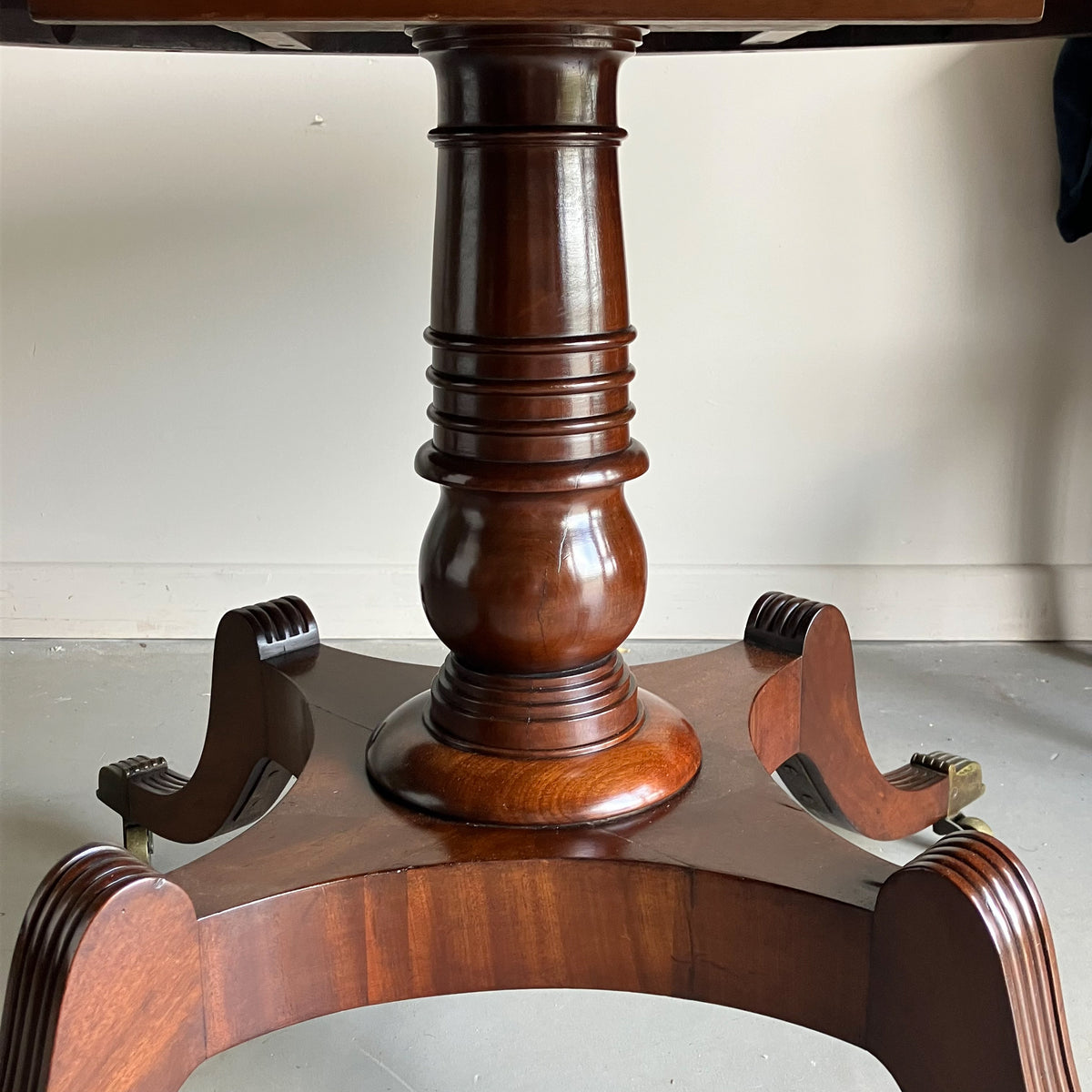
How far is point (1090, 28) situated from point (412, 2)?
1.61 ft

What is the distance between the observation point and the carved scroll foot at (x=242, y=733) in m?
0.93

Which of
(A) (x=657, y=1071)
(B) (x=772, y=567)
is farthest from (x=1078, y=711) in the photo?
(A) (x=657, y=1071)

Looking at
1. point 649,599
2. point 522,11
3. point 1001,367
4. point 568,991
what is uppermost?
point 522,11

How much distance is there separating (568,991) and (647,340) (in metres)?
0.83

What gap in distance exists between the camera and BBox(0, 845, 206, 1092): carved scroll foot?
0.55 metres

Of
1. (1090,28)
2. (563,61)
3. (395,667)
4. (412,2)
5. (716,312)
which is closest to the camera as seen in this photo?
(412,2)

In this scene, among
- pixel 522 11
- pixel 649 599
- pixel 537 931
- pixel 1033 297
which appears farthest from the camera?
pixel 649 599

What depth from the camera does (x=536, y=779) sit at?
0.70 meters

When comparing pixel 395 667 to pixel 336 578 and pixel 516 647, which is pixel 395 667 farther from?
pixel 336 578

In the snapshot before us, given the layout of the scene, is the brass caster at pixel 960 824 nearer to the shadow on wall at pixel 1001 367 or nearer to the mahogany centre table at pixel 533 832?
the mahogany centre table at pixel 533 832

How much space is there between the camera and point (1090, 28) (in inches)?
30.7

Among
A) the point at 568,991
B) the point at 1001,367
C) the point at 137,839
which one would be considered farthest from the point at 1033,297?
the point at 137,839

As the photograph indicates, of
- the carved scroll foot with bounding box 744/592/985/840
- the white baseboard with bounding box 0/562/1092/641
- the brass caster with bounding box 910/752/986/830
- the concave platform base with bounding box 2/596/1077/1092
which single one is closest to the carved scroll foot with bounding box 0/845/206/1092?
the concave platform base with bounding box 2/596/1077/1092

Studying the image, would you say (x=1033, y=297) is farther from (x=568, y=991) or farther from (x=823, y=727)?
(x=568, y=991)
